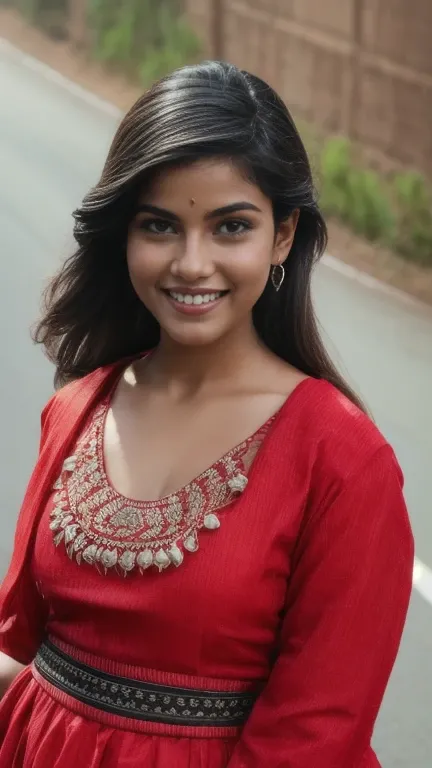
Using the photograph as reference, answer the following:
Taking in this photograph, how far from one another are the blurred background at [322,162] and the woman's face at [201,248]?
1282 millimetres

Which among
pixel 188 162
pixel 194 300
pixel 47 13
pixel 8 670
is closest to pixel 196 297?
pixel 194 300

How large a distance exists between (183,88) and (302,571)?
50 cm

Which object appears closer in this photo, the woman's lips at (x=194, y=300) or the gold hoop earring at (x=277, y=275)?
the woman's lips at (x=194, y=300)

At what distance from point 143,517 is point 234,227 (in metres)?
0.31

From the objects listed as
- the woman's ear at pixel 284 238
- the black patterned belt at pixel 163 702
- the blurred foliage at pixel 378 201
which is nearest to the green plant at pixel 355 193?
the blurred foliage at pixel 378 201

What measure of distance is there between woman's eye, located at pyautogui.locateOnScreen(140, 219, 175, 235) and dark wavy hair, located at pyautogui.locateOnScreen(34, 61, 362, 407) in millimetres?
33

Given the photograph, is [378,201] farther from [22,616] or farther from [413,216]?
[22,616]

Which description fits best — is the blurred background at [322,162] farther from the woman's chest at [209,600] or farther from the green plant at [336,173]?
the woman's chest at [209,600]

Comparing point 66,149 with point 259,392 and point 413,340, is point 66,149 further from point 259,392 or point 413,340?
point 259,392

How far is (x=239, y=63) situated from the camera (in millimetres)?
3131

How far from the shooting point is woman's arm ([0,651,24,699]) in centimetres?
163

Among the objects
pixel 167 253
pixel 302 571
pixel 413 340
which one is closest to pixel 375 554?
pixel 302 571

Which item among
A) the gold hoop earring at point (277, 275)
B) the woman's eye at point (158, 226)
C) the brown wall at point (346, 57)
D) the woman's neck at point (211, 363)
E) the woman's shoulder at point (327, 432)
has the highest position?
the brown wall at point (346, 57)

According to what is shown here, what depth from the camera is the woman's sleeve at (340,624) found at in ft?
4.34
